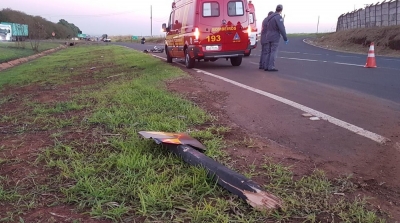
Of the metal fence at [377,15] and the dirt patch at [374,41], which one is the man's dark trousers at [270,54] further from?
the metal fence at [377,15]

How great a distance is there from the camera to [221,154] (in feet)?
11.0

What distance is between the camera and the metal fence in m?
32.0

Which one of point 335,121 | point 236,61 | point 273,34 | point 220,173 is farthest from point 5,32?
point 220,173

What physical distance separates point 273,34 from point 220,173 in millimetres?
9048

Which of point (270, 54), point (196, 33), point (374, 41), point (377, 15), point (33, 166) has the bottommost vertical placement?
point (33, 166)

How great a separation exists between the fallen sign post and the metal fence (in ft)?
111

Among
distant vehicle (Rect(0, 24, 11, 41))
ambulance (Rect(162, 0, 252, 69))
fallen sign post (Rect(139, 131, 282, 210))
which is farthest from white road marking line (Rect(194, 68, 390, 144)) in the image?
distant vehicle (Rect(0, 24, 11, 41))

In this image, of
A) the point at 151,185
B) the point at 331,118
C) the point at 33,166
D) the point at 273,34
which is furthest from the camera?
the point at 273,34

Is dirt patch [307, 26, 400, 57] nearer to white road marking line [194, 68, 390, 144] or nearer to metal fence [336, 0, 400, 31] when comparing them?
metal fence [336, 0, 400, 31]

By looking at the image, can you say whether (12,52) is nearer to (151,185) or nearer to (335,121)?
(335,121)

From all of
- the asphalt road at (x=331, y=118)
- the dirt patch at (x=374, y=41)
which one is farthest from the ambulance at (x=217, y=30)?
the dirt patch at (x=374, y=41)

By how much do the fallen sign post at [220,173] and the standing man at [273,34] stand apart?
816 cm

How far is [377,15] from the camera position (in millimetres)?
35688

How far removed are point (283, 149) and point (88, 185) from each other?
1898 millimetres
